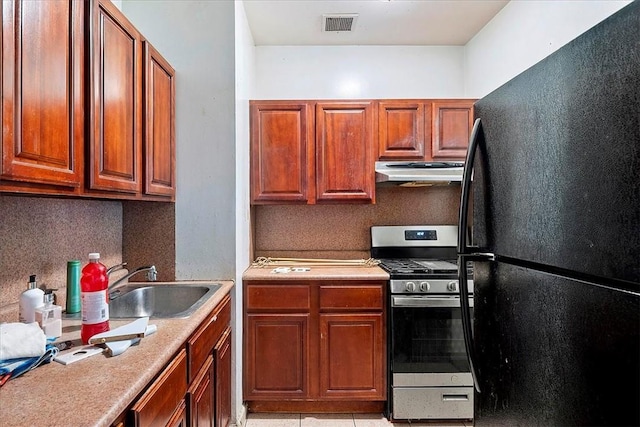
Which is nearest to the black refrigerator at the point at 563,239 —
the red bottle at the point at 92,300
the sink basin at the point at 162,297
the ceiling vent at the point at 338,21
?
the red bottle at the point at 92,300

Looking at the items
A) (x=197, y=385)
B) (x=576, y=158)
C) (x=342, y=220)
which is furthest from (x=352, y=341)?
(x=576, y=158)

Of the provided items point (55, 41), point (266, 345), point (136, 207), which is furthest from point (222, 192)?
point (55, 41)

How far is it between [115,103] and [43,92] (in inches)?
17.2

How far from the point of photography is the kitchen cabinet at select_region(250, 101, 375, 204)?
283cm

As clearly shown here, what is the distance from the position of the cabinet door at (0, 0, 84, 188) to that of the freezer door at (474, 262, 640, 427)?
1.32 meters

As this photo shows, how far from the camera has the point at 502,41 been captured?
2691 millimetres

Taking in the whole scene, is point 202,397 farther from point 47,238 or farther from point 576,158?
point 576,158

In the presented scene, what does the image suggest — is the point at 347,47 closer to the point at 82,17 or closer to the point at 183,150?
the point at 183,150

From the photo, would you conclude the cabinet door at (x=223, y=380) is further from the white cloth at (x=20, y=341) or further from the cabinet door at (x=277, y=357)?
the white cloth at (x=20, y=341)

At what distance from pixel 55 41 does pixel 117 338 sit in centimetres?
92

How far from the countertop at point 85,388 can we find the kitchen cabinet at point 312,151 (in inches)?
65.5

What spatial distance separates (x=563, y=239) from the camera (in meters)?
0.85

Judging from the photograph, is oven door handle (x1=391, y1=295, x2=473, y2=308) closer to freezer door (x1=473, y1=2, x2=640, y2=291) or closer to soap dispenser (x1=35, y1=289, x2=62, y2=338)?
freezer door (x1=473, y1=2, x2=640, y2=291)

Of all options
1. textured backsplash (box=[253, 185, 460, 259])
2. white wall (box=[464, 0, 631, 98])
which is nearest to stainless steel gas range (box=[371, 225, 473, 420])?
textured backsplash (box=[253, 185, 460, 259])
